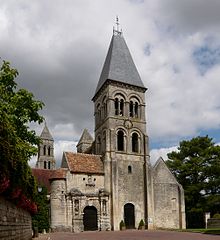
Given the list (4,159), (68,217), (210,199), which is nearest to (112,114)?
(68,217)

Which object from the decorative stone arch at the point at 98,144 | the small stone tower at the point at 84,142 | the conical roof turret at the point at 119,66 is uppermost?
the conical roof turret at the point at 119,66

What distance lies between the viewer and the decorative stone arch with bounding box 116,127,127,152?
1725 inches

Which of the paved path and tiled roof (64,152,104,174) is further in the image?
tiled roof (64,152,104,174)

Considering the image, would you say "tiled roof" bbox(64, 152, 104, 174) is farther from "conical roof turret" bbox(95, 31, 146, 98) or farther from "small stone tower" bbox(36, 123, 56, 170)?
"small stone tower" bbox(36, 123, 56, 170)

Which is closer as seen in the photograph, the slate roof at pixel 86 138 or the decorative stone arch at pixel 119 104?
the decorative stone arch at pixel 119 104

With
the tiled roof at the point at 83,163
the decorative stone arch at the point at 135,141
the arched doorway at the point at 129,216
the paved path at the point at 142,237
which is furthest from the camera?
the decorative stone arch at the point at 135,141

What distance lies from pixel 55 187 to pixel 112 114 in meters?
11.5

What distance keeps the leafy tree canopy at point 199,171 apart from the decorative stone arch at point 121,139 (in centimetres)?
1026

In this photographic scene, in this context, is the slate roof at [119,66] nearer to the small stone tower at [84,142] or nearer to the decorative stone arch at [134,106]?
the decorative stone arch at [134,106]

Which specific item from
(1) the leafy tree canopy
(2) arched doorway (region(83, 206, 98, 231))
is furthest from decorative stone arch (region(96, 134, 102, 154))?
(1) the leafy tree canopy

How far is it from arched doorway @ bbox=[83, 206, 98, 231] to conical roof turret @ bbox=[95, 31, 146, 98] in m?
15.9

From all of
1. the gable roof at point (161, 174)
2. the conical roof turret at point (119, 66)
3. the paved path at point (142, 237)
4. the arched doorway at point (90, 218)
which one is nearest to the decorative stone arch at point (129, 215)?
the arched doorway at point (90, 218)

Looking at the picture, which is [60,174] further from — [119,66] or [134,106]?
[119,66]

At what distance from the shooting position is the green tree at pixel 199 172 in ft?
153
